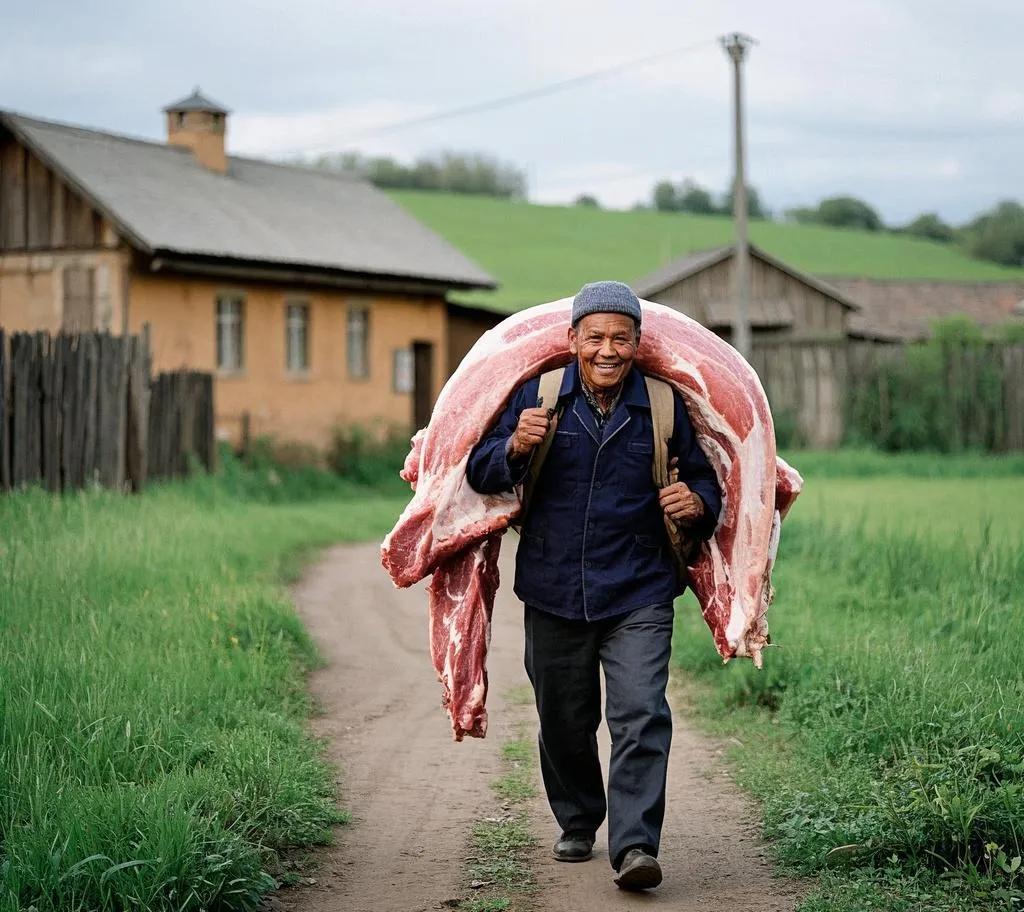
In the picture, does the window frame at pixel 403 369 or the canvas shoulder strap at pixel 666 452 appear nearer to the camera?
the canvas shoulder strap at pixel 666 452

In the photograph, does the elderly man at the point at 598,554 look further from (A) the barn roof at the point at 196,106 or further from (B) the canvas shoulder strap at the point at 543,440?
(A) the barn roof at the point at 196,106

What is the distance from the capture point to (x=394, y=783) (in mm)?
6391

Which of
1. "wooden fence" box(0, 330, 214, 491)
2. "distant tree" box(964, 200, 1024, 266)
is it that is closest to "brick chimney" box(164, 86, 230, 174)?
"wooden fence" box(0, 330, 214, 491)

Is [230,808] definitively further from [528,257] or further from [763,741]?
[528,257]

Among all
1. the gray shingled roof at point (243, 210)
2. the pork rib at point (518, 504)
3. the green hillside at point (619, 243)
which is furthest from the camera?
the green hillside at point (619, 243)

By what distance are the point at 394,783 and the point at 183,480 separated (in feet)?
37.7

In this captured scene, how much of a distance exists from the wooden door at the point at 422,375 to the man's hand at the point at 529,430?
23.0 m

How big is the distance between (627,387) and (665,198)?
8654 centimetres

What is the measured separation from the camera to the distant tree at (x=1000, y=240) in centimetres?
7631

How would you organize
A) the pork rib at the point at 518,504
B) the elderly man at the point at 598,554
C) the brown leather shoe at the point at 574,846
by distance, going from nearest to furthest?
the elderly man at the point at 598,554 → the brown leather shoe at the point at 574,846 → the pork rib at the point at 518,504

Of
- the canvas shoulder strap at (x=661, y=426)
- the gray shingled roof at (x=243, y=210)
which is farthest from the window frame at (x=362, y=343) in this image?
the canvas shoulder strap at (x=661, y=426)

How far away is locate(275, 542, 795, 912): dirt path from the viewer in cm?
482

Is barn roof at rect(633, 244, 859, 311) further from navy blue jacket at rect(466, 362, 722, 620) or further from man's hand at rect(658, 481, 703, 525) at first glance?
man's hand at rect(658, 481, 703, 525)

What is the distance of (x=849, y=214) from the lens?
302 ft
